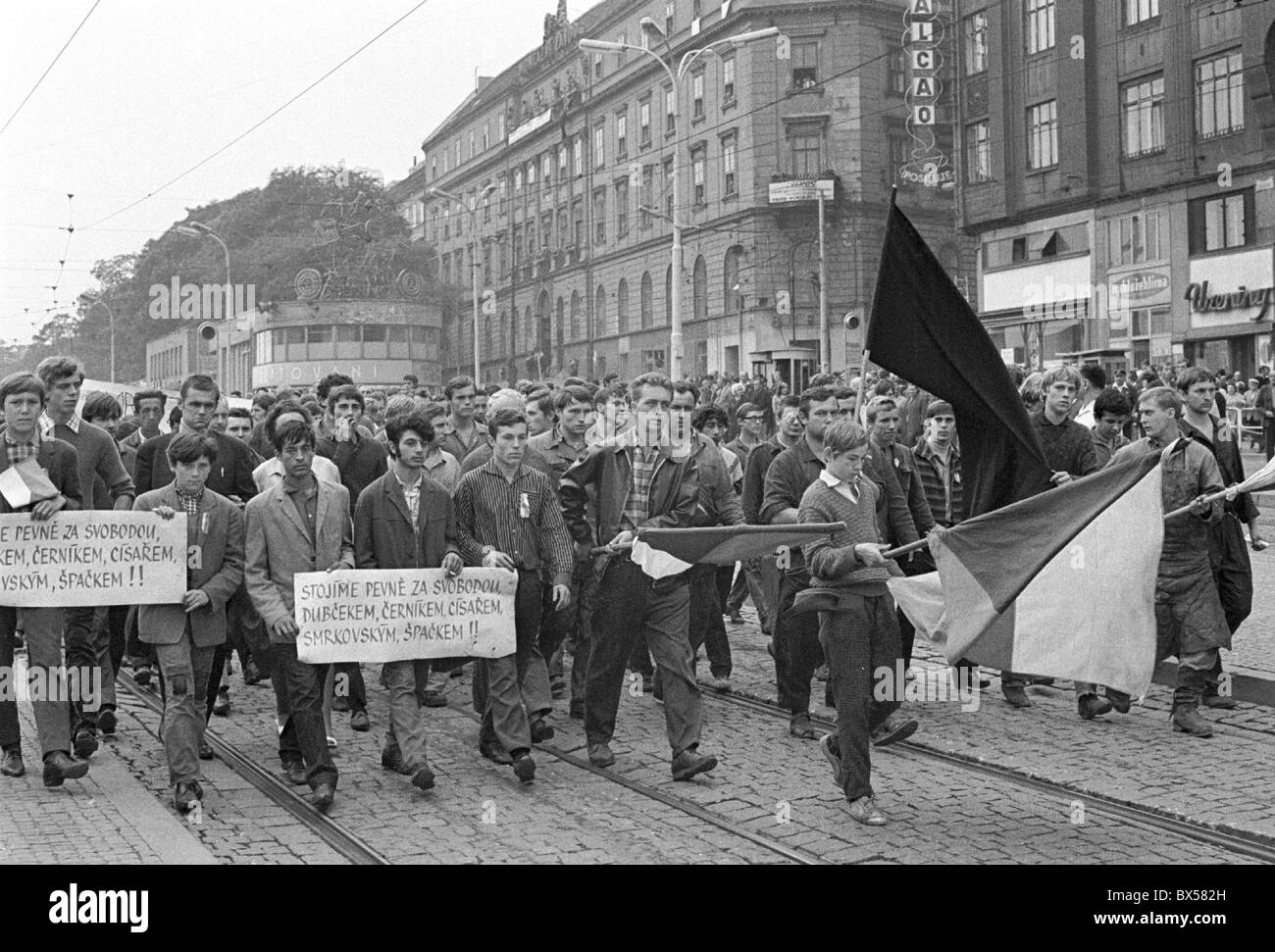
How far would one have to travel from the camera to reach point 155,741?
880 centimetres

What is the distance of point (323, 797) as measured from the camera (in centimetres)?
716

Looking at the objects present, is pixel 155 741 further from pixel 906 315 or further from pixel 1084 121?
pixel 1084 121

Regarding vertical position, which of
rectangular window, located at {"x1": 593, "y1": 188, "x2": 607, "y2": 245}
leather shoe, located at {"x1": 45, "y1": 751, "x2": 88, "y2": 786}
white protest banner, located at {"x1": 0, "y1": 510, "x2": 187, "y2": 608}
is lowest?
leather shoe, located at {"x1": 45, "y1": 751, "x2": 88, "y2": 786}

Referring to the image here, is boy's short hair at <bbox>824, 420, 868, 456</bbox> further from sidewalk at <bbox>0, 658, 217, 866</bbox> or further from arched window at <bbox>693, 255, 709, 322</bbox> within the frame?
arched window at <bbox>693, 255, 709, 322</bbox>

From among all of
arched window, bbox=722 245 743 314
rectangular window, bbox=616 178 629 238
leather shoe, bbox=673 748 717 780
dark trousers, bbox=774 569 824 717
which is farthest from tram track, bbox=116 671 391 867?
rectangular window, bbox=616 178 629 238

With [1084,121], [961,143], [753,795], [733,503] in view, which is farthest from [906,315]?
[961,143]

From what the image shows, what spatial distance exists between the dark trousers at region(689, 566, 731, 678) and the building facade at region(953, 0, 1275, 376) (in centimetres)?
2625

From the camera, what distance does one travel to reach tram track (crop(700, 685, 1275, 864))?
20.7ft

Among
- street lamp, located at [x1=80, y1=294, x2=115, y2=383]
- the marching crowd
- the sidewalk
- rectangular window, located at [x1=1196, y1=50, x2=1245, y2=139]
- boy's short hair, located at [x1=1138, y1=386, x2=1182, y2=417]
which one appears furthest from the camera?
street lamp, located at [x1=80, y1=294, x2=115, y2=383]

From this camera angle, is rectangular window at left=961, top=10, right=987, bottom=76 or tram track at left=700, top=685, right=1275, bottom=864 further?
rectangular window at left=961, top=10, right=987, bottom=76

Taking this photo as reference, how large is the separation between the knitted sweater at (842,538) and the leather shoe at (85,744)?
4.01 metres

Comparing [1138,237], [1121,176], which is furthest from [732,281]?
[1138,237]

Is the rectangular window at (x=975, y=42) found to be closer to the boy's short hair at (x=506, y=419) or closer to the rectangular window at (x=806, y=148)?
the rectangular window at (x=806, y=148)
